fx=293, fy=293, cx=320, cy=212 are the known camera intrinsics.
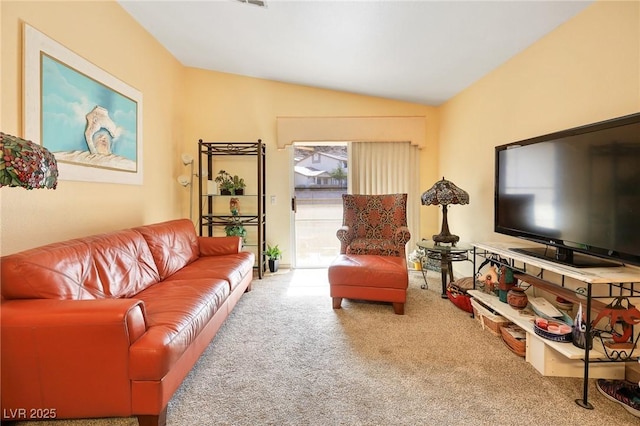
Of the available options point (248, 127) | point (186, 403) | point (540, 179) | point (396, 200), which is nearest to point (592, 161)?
point (540, 179)

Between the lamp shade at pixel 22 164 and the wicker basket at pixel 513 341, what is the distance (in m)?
2.81

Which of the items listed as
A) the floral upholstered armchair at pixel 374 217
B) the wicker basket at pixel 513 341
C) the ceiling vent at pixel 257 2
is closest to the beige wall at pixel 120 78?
the ceiling vent at pixel 257 2

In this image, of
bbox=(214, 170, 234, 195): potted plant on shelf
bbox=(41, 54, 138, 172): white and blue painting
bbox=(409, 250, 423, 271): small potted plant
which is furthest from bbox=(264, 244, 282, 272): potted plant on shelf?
bbox=(41, 54, 138, 172): white and blue painting

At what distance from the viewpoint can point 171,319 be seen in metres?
1.58

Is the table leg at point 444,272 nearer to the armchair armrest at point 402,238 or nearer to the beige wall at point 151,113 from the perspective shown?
the armchair armrest at point 402,238

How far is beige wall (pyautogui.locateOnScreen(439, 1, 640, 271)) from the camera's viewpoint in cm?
178

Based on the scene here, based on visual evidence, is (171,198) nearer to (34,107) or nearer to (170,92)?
(170,92)

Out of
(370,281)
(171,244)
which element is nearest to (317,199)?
(370,281)

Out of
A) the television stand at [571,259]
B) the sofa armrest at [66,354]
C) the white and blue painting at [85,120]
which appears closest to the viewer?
the sofa armrest at [66,354]

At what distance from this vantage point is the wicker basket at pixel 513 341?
1.98 m

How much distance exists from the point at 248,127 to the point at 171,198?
4.78 feet

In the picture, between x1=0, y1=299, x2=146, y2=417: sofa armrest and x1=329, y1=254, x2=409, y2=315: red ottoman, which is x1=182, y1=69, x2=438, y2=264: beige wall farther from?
x1=0, y1=299, x2=146, y2=417: sofa armrest

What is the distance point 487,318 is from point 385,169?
250cm

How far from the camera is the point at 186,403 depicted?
1.56 metres
